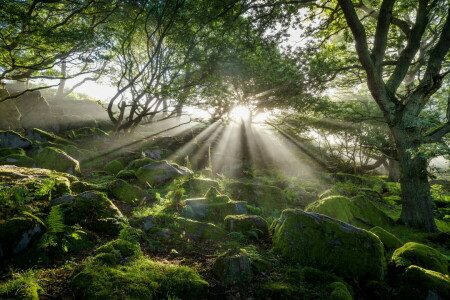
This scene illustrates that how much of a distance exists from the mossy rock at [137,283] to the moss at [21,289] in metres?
0.43

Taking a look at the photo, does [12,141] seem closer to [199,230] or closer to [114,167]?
[114,167]

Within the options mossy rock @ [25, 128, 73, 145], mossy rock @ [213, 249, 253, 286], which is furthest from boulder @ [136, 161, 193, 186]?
mossy rock @ [25, 128, 73, 145]

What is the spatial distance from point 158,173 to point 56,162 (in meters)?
4.55

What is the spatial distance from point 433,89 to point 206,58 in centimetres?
1295

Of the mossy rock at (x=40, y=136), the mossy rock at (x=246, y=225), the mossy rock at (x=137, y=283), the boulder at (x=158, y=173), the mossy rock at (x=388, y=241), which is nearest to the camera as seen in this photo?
the mossy rock at (x=137, y=283)

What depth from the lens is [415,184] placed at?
319 inches

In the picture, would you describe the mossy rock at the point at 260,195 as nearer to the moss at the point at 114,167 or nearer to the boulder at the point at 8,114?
the moss at the point at 114,167

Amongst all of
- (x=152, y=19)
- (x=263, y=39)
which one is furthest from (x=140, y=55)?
(x=263, y=39)

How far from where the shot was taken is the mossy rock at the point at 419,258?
4684mm

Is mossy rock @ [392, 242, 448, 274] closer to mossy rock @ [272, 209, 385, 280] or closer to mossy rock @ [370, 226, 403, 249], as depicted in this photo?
mossy rock @ [272, 209, 385, 280]

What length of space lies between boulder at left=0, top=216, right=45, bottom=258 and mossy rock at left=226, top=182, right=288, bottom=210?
721cm

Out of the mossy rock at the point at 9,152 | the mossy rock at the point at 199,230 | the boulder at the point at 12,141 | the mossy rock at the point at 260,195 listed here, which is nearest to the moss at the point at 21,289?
the mossy rock at the point at 199,230

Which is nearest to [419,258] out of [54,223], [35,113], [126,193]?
[54,223]

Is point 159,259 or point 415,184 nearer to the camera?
point 159,259
